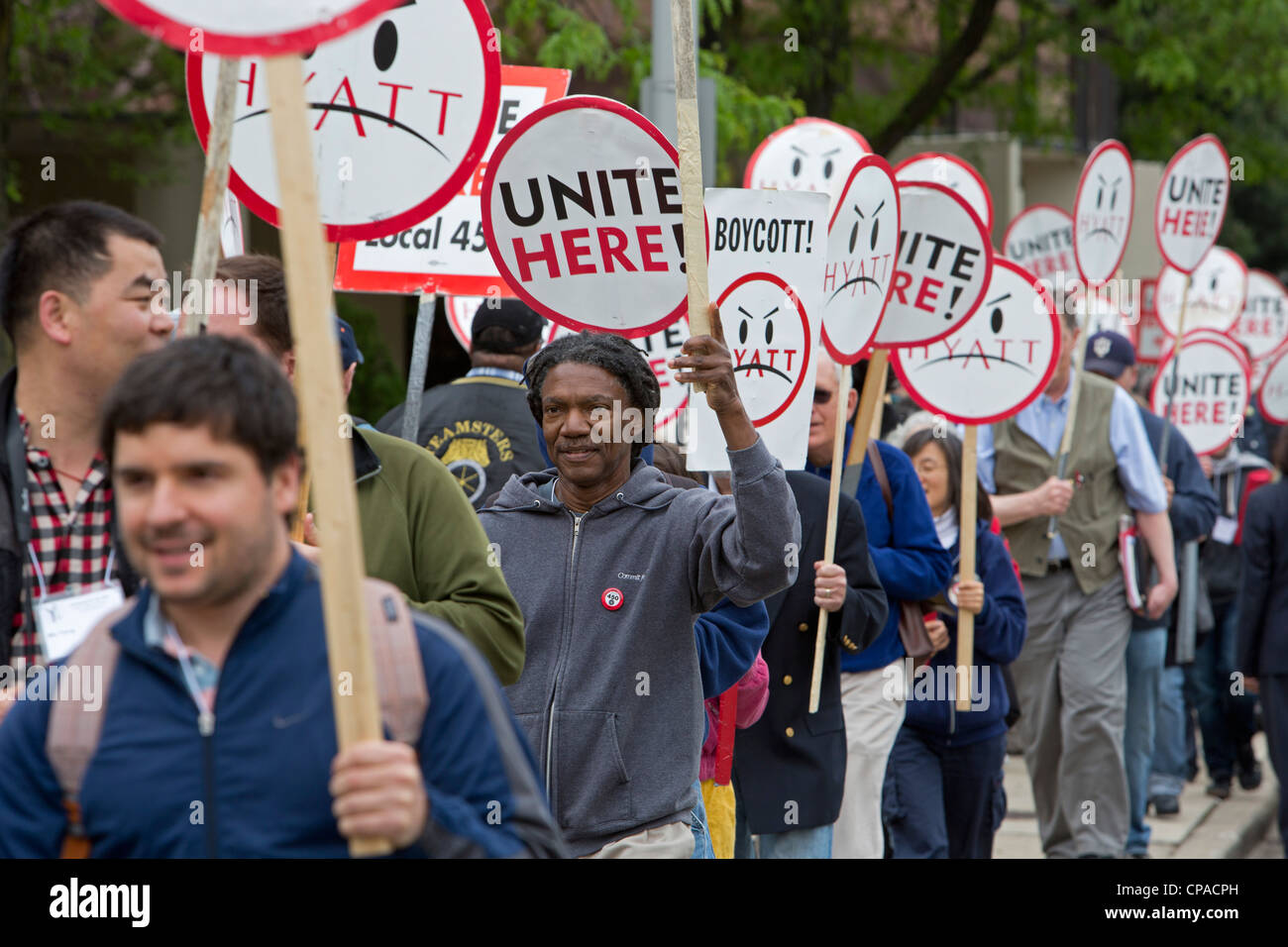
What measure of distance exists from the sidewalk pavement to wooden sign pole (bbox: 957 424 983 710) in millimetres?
2078

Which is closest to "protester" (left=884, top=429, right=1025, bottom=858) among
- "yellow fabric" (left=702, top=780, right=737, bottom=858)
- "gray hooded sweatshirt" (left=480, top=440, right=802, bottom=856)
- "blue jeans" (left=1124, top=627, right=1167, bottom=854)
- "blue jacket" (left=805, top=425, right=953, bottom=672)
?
"blue jacket" (left=805, top=425, right=953, bottom=672)

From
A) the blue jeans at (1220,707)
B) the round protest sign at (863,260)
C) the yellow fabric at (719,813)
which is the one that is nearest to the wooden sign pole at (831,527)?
the round protest sign at (863,260)

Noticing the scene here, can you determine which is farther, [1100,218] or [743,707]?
[1100,218]

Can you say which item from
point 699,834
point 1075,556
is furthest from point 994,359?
point 699,834

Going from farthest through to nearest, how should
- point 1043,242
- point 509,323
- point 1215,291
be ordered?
point 1215,291 → point 1043,242 → point 509,323

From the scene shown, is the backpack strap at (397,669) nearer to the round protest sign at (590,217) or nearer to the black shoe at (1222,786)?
the round protest sign at (590,217)

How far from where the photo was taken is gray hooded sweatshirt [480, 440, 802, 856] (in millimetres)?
3695

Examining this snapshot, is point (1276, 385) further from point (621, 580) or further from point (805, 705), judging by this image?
point (621, 580)

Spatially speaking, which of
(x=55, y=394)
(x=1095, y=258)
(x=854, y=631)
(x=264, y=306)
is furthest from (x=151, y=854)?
(x=1095, y=258)

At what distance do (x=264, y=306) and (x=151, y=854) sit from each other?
61.1 inches

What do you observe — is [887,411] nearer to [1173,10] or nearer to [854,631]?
[854,631]

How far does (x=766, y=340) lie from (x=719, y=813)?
1394 millimetres

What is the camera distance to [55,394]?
2.98 metres

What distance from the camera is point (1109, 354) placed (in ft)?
28.9
